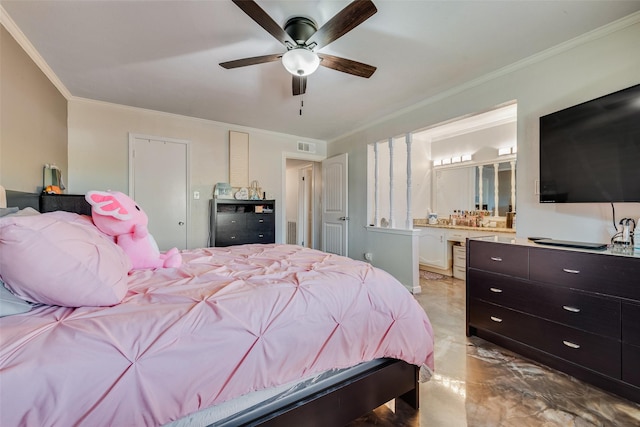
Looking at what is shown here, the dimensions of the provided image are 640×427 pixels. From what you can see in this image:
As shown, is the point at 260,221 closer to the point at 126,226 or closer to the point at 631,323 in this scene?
the point at 126,226

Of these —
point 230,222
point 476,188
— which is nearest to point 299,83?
point 230,222

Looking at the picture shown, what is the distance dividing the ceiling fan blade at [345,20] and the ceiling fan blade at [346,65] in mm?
153

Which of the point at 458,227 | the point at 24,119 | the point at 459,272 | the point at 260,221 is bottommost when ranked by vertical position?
the point at 459,272

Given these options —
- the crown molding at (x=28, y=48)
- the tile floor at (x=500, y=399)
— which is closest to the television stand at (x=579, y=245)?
the tile floor at (x=500, y=399)

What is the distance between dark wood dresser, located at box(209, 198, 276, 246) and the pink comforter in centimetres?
218

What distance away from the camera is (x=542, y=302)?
1.86 m

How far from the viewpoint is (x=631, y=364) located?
1485 millimetres

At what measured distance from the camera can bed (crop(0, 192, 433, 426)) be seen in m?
0.72

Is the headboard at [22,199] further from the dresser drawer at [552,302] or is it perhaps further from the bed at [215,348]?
the dresser drawer at [552,302]

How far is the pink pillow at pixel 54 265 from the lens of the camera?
820 mm

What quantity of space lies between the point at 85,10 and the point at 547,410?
3.82m

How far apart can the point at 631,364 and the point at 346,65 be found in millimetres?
2614

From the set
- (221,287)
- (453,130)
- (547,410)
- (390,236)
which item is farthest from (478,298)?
(453,130)

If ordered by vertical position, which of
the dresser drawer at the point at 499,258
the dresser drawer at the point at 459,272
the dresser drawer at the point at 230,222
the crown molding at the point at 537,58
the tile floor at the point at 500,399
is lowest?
the tile floor at the point at 500,399
